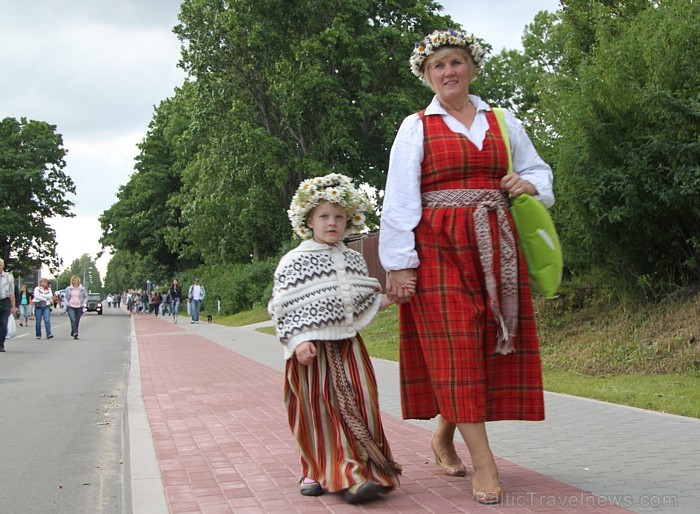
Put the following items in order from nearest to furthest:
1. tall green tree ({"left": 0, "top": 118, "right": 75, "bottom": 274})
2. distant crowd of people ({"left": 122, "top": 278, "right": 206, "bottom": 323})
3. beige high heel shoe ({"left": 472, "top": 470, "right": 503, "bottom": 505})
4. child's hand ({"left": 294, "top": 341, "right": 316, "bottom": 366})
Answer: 1. beige high heel shoe ({"left": 472, "top": 470, "right": 503, "bottom": 505})
2. child's hand ({"left": 294, "top": 341, "right": 316, "bottom": 366})
3. distant crowd of people ({"left": 122, "top": 278, "right": 206, "bottom": 323})
4. tall green tree ({"left": 0, "top": 118, "right": 75, "bottom": 274})

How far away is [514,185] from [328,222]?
961 mm

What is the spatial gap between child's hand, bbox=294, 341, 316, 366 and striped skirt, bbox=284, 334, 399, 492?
0.13m

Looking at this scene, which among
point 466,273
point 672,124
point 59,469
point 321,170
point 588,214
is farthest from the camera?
point 321,170

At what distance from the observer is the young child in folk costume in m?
4.08

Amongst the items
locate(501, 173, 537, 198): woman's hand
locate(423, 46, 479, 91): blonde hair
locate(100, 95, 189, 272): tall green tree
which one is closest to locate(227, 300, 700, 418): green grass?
locate(501, 173, 537, 198): woman's hand

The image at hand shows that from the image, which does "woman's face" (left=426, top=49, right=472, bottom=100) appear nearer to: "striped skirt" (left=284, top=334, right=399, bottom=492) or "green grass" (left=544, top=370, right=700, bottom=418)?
"striped skirt" (left=284, top=334, right=399, bottom=492)

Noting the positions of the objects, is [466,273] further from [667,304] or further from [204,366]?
[204,366]

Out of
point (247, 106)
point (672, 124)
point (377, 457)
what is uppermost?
point (247, 106)

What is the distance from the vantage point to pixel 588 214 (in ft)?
34.0

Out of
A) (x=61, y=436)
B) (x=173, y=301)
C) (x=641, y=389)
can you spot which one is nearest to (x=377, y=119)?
(x=173, y=301)

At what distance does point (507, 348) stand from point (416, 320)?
1.53ft

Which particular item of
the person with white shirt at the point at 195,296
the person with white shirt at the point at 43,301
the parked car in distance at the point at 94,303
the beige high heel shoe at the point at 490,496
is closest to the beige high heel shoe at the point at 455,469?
the beige high heel shoe at the point at 490,496

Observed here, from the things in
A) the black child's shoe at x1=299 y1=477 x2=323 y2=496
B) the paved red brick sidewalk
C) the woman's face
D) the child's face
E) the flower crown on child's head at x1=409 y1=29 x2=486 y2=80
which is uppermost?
the flower crown on child's head at x1=409 y1=29 x2=486 y2=80

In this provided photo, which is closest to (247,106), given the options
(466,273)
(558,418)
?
(558,418)
